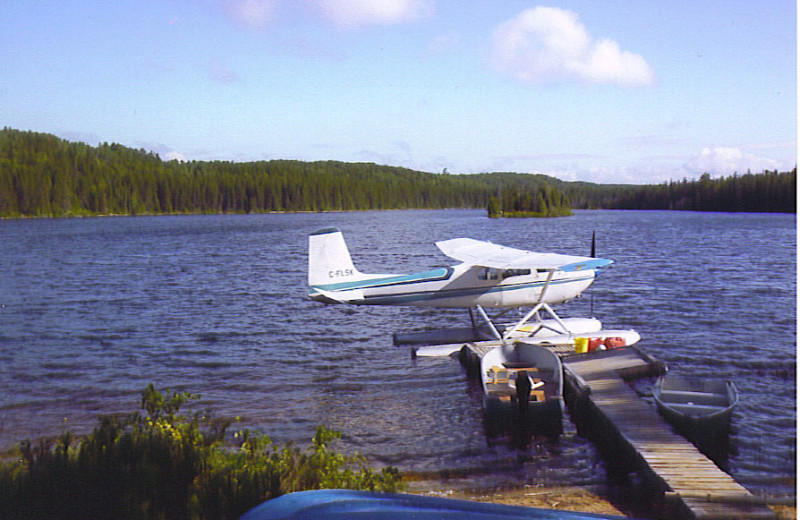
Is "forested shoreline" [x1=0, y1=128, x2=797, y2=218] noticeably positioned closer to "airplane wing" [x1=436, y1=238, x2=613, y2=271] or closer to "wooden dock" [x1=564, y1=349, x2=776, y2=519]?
"airplane wing" [x1=436, y1=238, x2=613, y2=271]

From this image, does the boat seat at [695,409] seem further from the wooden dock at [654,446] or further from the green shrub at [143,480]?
the green shrub at [143,480]

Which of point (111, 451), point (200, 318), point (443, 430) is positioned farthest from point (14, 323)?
point (111, 451)

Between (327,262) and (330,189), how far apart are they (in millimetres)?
35105

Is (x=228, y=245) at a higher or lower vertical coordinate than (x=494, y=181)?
lower

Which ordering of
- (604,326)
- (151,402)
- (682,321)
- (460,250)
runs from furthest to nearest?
(682,321)
(604,326)
(460,250)
(151,402)

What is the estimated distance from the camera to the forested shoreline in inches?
1672

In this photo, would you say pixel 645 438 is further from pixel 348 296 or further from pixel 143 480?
pixel 348 296

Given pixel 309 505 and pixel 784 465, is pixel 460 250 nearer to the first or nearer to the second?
pixel 784 465

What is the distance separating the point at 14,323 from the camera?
63.0 feet

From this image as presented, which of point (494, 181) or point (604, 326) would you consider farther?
point (494, 181)

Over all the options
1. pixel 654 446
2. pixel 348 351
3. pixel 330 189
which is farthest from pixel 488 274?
pixel 330 189

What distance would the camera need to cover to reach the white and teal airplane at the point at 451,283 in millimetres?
11719

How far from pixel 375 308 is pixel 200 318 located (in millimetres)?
5692

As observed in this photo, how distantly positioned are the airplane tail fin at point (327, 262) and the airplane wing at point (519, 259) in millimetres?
2468
